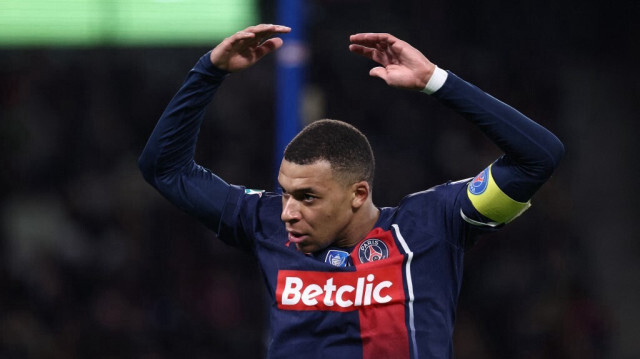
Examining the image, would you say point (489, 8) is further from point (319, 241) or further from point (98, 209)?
point (319, 241)

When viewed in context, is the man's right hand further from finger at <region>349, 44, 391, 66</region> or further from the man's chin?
the man's chin

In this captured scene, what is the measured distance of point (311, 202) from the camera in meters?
2.99

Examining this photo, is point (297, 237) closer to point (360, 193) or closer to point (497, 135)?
point (360, 193)

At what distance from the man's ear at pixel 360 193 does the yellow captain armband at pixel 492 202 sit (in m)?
0.35

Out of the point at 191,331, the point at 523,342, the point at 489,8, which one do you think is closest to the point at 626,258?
the point at 523,342

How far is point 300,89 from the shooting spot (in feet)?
14.7

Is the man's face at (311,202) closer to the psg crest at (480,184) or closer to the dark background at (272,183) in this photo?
the psg crest at (480,184)

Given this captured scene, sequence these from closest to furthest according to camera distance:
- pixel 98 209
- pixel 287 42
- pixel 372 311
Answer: pixel 372 311
pixel 287 42
pixel 98 209

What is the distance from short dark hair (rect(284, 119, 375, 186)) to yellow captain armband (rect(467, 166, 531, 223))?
1.23ft

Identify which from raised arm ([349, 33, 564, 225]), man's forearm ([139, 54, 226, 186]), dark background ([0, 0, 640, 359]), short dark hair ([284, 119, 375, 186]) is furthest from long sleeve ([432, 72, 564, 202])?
dark background ([0, 0, 640, 359])

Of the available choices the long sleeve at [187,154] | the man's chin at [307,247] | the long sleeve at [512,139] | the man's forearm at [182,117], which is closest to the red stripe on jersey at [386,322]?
the man's chin at [307,247]

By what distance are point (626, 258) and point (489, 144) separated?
1327 mm

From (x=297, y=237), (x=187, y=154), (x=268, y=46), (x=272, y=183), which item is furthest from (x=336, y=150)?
(x=272, y=183)

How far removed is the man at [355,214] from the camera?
9.34ft
